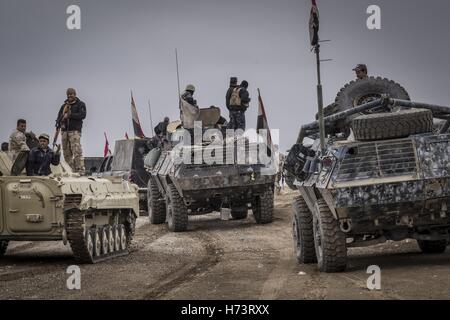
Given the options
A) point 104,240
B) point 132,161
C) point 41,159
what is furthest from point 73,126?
point 132,161

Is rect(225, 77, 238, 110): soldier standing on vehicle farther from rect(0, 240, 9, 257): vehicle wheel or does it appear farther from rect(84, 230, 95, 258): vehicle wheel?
rect(84, 230, 95, 258): vehicle wheel

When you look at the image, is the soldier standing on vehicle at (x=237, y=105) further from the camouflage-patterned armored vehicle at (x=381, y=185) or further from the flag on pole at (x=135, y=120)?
the camouflage-patterned armored vehicle at (x=381, y=185)

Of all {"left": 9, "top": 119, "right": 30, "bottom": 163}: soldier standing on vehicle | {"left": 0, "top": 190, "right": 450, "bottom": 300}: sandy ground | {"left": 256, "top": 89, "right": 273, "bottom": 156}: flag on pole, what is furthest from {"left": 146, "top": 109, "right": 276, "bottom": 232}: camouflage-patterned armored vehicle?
{"left": 9, "top": 119, "right": 30, "bottom": 163}: soldier standing on vehicle

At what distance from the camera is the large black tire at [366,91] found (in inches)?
519

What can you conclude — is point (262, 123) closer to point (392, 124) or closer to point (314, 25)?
point (314, 25)

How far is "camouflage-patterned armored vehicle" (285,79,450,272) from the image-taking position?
1082 centimetres

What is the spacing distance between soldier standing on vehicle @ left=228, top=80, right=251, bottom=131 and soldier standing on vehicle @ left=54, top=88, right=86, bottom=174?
5.47 metres

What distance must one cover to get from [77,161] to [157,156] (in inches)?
236

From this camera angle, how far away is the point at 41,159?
1491 cm

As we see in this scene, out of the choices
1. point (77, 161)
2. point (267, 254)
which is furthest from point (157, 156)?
point (267, 254)

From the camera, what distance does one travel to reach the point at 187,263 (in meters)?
13.2
